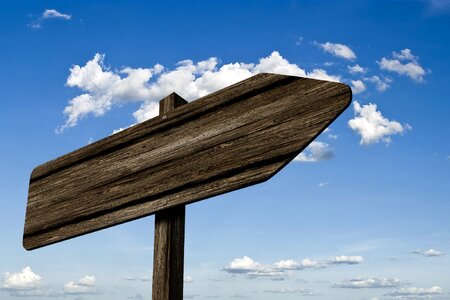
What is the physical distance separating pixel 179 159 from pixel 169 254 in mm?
500

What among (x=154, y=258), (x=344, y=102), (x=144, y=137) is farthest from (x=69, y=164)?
(x=344, y=102)

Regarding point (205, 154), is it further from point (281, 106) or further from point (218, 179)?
point (281, 106)

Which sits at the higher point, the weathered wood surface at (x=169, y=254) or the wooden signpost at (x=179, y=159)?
the wooden signpost at (x=179, y=159)

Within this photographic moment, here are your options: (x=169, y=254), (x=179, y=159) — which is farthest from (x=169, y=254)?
(x=179, y=159)

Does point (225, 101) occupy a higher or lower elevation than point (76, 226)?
higher

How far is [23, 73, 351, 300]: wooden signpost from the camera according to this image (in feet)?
7.94

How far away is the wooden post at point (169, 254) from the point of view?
9.02 ft

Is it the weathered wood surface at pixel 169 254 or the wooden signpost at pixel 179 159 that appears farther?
the weathered wood surface at pixel 169 254

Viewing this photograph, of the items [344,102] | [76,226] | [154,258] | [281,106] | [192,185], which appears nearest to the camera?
[344,102]

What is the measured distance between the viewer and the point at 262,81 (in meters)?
2.59

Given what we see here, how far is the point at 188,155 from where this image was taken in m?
2.74

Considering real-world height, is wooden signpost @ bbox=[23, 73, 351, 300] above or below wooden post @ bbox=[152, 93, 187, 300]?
above

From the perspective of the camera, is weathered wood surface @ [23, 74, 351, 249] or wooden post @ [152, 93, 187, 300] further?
wooden post @ [152, 93, 187, 300]

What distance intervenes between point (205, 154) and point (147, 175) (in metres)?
0.42
